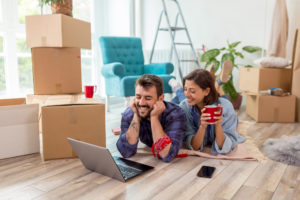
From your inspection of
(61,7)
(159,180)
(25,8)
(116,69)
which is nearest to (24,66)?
(25,8)

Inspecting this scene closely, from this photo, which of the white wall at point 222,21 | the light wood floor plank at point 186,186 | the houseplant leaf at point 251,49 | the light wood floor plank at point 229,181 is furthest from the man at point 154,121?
the white wall at point 222,21

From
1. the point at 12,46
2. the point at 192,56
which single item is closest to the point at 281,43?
the point at 192,56

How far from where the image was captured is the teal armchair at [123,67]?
10.1ft

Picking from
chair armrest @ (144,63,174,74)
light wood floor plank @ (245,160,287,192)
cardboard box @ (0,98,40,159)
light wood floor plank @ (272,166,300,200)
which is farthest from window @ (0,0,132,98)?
light wood floor plank @ (272,166,300,200)

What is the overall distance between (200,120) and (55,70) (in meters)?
1.23

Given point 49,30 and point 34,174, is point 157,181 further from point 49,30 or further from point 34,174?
point 49,30

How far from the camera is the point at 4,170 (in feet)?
5.20

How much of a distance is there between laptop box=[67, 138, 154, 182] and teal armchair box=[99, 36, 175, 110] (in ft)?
5.10

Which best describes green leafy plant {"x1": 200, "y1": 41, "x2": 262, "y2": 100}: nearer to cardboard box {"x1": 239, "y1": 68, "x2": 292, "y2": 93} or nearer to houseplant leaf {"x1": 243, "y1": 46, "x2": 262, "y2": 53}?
houseplant leaf {"x1": 243, "y1": 46, "x2": 262, "y2": 53}

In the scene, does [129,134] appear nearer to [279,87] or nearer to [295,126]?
[295,126]

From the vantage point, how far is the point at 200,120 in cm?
178

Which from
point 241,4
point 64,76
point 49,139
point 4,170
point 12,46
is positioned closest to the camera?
point 4,170

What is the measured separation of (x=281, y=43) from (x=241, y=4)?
3.37 feet

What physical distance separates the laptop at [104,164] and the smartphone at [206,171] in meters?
0.28
